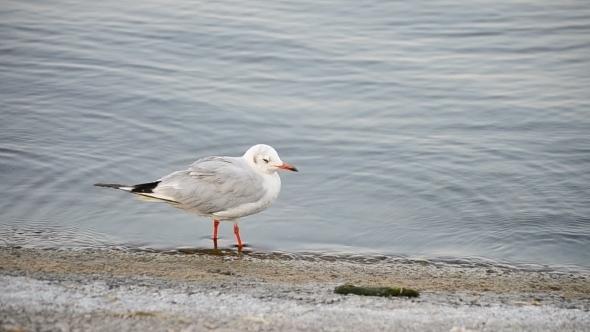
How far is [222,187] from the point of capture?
30.7ft

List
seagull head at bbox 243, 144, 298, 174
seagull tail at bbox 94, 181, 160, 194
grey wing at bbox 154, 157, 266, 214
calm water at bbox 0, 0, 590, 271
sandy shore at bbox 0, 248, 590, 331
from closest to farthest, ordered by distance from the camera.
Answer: sandy shore at bbox 0, 248, 590, 331 → seagull tail at bbox 94, 181, 160, 194 → grey wing at bbox 154, 157, 266, 214 → seagull head at bbox 243, 144, 298, 174 → calm water at bbox 0, 0, 590, 271

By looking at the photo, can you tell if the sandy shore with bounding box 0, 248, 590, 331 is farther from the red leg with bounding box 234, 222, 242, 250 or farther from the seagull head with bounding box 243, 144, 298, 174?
the seagull head with bounding box 243, 144, 298, 174

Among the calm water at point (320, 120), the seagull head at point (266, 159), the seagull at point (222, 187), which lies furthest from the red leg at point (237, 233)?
the seagull head at point (266, 159)

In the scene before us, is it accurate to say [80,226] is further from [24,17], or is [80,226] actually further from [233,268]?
[24,17]

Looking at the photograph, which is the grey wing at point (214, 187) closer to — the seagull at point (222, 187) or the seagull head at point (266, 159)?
the seagull at point (222, 187)

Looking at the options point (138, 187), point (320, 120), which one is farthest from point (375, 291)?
point (320, 120)

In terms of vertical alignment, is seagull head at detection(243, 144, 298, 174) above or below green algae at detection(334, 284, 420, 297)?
above

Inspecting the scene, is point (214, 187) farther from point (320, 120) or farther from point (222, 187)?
point (320, 120)

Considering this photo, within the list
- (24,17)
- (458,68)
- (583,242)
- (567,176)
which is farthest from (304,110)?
(24,17)

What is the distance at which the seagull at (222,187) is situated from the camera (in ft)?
30.7

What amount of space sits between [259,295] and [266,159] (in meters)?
2.65

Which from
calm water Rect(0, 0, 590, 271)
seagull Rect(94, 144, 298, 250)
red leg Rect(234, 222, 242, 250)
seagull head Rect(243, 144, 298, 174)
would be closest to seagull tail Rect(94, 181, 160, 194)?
seagull Rect(94, 144, 298, 250)

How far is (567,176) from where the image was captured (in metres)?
11.6

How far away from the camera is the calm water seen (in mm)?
10156
